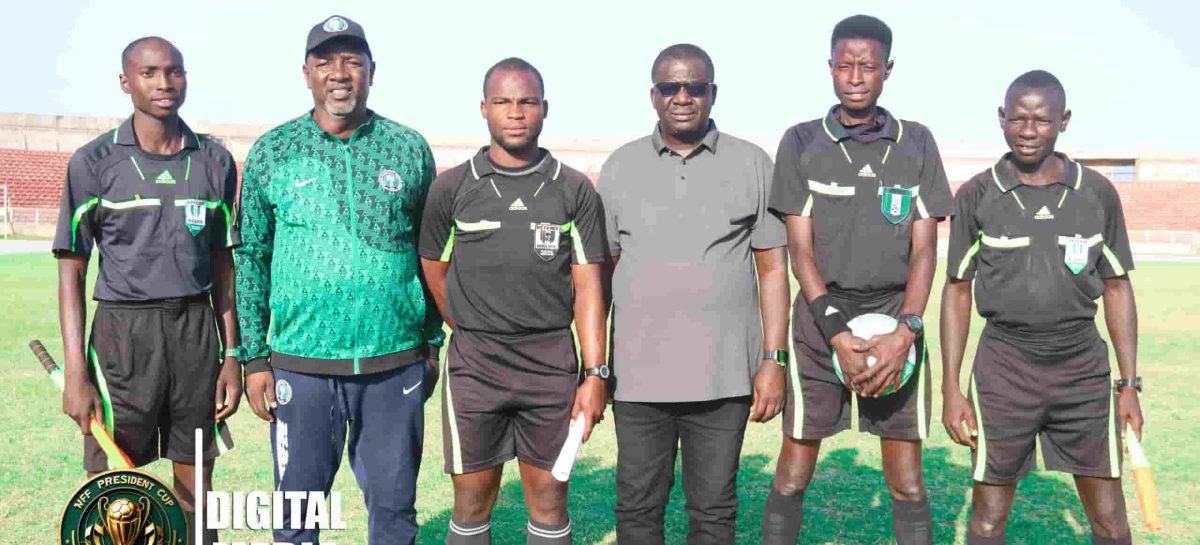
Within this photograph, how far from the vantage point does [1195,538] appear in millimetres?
5188

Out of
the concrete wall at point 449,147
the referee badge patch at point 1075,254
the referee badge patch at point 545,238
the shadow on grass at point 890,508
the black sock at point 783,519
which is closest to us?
the referee badge patch at point 545,238

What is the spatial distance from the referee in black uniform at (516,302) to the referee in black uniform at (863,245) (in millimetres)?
934

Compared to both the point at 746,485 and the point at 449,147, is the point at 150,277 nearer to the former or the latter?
the point at 746,485

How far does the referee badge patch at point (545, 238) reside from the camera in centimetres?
371

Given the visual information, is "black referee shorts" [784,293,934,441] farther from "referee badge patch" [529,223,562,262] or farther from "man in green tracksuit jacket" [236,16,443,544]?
"man in green tracksuit jacket" [236,16,443,544]

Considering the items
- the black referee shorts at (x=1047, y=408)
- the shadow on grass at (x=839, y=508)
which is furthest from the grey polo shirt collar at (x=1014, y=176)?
the shadow on grass at (x=839, y=508)

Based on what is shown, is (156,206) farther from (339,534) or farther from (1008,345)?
(1008,345)

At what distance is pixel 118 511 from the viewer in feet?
12.4

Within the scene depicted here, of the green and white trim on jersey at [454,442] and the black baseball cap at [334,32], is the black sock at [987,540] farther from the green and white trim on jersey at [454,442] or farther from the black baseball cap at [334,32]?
the black baseball cap at [334,32]

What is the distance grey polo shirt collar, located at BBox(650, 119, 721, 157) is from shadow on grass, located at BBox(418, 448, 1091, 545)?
7.30ft

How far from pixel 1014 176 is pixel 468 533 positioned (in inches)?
108

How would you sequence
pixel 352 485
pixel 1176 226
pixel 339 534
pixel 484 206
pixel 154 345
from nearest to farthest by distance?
pixel 484 206, pixel 154 345, pixel 339 534, pixel 352 485, pixel 1176 226

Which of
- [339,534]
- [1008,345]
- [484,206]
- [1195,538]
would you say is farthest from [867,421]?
[339,534]

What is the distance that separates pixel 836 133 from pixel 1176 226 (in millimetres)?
47619
